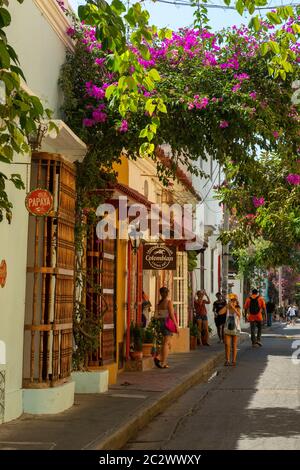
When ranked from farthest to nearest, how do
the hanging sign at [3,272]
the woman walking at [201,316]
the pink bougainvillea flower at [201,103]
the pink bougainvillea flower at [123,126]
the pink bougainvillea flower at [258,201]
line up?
the woman walking at [201,316] < the pink bougainvillea flower at [258,201] < the pink bougainvillea flower at [123,126] < the pink bougainvillea flower at [201,103] < the hanging sign at [3,272]

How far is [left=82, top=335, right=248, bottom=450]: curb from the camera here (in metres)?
8.05

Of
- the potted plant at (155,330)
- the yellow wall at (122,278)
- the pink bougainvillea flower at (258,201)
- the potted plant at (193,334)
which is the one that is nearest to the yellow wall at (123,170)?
the yellow wall at (122,278)

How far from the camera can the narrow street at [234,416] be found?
8.77m

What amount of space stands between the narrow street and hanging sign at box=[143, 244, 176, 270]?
2.67 m

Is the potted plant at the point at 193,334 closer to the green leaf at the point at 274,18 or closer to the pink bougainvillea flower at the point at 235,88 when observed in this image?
the pink bougainvillea flower at the point at 235,88

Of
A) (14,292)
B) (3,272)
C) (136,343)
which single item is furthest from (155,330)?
(3,272)

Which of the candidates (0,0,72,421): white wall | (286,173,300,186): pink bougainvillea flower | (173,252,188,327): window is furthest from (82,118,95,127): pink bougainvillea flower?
(173,252,188,327): window

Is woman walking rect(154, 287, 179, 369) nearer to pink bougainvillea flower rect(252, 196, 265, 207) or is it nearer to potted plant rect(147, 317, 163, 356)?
potted plant rect(147, 317, 163, 356)

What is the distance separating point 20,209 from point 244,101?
12.3 ft

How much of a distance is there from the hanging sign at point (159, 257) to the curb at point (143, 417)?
2.41 metres

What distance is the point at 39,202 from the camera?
952 cm

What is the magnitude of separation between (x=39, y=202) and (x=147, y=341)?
852 centimetres

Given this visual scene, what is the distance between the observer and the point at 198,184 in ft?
106

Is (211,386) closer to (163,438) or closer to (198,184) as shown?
(163,438)
